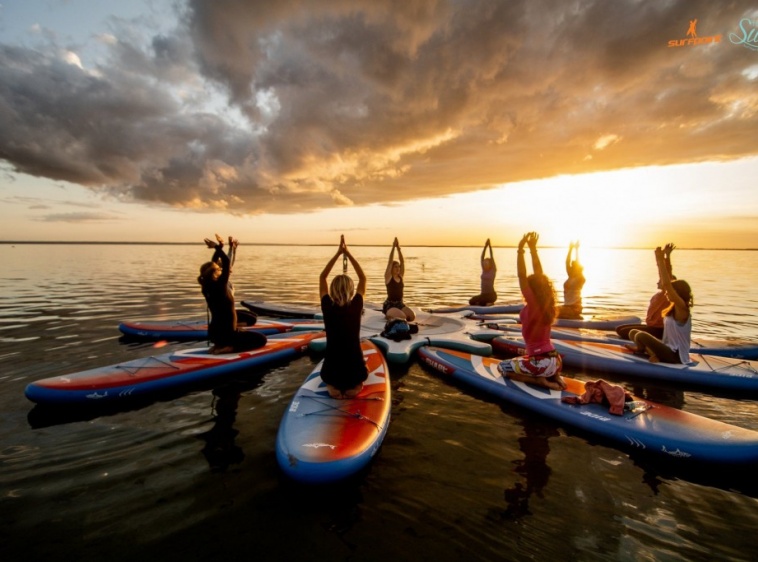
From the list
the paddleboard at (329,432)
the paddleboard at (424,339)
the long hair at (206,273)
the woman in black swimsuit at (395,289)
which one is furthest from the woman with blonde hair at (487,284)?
the long hair at (206,273)

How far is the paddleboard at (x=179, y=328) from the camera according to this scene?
41.8 ft

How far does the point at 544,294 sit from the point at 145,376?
8.96 meters

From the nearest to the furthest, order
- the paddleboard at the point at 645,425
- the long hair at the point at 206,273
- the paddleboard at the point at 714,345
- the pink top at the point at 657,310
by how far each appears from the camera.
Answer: the paddleboard at the point at 645,425 < the long hair at the point at 206,273 < the pink top at the point at 657,310 < the paddleboard at the point at 714,345

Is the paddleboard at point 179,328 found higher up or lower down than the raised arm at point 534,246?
lower down

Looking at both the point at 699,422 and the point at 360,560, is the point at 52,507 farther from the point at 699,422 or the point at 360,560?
the point at 699,422

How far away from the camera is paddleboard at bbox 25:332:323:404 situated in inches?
278

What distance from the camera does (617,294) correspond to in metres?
28.7

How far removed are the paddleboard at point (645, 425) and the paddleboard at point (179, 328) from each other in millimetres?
8275

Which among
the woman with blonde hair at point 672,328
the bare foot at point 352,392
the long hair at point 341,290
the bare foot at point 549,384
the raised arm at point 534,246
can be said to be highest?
the raised arm at point 534,246

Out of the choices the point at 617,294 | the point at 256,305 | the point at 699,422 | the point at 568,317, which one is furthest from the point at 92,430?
the point at 617,294

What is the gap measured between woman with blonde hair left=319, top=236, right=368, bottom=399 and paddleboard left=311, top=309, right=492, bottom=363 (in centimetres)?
363

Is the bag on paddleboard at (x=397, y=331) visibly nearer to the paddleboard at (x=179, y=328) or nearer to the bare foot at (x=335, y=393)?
the paddleboard at (x=179, y=328)

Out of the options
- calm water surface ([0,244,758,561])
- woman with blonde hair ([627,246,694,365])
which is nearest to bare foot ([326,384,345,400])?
calm water surface ([0,244,758,561])

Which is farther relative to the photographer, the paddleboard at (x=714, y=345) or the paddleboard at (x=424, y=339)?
the paddleboard at (x=714, y=345)
